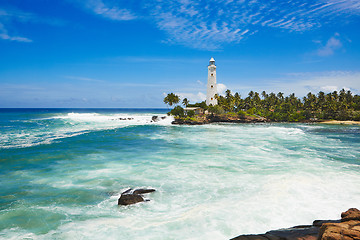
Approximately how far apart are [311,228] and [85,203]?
1046 centimetres

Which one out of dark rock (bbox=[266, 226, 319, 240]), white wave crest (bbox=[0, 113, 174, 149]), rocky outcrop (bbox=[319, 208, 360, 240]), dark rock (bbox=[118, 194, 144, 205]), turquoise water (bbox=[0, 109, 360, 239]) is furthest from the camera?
white wave crest (bbox=[0, 113, 174, 149])

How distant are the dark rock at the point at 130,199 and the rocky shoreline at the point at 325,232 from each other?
602cm

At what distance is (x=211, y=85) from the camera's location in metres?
81.4

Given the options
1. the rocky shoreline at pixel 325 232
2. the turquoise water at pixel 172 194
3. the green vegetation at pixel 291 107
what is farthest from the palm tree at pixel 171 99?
the rocky shoreline at pixel 325 232

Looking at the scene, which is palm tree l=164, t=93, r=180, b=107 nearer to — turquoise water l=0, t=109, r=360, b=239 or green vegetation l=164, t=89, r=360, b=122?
green vegetation l=164, t=89, r=360, b=122

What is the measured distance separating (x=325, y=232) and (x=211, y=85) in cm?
7722

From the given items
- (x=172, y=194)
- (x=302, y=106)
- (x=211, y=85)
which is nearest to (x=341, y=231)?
(x=172, y=194)

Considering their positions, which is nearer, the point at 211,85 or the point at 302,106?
the point at 211,85

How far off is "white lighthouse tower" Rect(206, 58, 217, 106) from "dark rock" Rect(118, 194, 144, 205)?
7221 centimetres

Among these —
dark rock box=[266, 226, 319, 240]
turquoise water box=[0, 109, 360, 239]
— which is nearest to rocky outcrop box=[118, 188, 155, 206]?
turquoise water box=[0, 109, 360, 239]

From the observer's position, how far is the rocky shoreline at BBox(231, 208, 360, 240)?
6004 mm

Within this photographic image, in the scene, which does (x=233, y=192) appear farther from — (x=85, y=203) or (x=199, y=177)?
(x=85, y=203)

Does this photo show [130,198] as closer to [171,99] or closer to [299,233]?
[299,233]

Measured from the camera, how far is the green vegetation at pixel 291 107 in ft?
259
